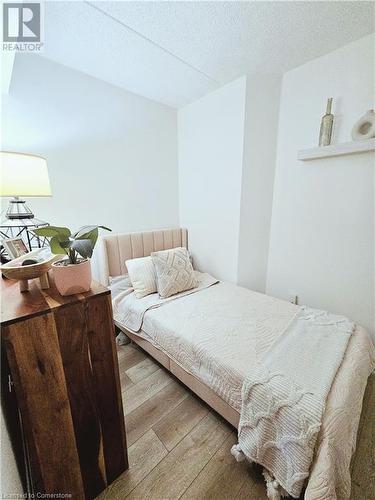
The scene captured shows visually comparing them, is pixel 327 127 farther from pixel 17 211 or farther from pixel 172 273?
pixel 17 211

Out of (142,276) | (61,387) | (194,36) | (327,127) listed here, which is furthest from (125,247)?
(327,127)

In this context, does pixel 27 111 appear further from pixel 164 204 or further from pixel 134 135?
pixel 164 204

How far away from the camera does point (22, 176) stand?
1202 mm

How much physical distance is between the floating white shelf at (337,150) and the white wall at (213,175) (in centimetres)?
60

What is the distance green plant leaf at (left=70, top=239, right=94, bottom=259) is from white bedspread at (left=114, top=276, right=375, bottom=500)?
3.06ft

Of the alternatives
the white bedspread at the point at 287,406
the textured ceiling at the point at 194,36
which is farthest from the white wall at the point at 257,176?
the white bedspread at the point at 287,406

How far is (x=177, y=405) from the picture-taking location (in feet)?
4.98

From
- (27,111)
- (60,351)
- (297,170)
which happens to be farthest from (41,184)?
(297,170)

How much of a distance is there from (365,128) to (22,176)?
8.02 ft

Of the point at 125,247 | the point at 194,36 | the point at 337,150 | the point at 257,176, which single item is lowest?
the point at 125,247

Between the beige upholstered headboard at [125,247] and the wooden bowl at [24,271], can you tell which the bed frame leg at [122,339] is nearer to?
the beige upholstered headboard at [125,247]

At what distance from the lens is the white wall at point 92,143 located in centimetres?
168

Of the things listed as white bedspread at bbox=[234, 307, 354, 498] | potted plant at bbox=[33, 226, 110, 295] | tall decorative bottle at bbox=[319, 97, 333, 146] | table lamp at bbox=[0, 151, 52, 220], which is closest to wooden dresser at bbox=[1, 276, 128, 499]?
potted plant at bbox=[33, 226, 110, 295]

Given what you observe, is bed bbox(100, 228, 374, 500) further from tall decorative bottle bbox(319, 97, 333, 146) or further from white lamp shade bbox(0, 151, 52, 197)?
tall decorative bottle bbox(319, 97, 333, 146)
